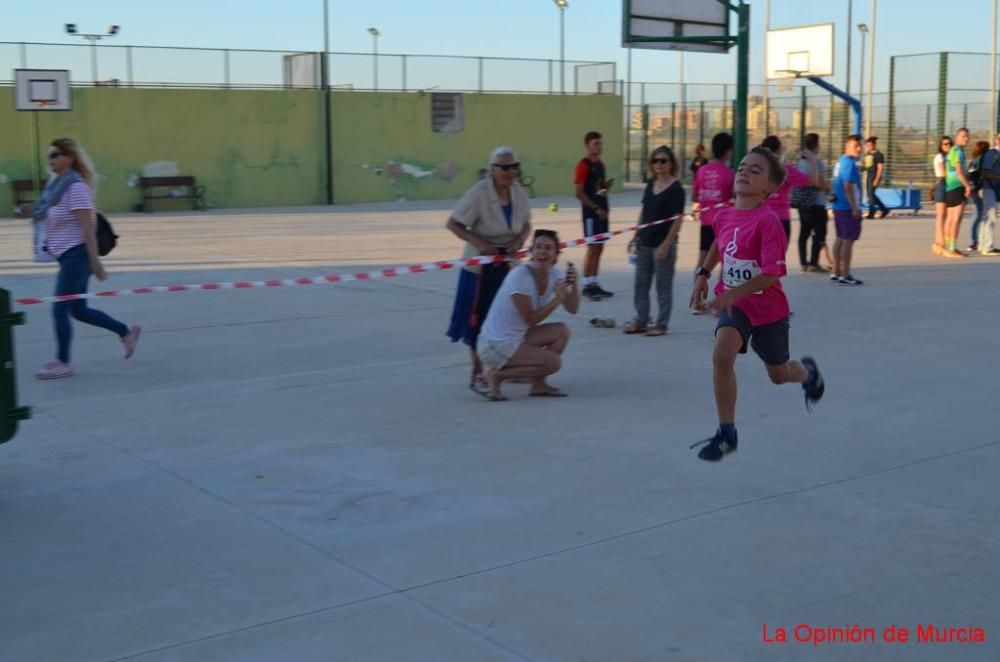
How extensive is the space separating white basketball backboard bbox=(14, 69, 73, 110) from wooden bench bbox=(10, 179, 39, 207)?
2.47 metres

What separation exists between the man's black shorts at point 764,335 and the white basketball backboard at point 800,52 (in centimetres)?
2532

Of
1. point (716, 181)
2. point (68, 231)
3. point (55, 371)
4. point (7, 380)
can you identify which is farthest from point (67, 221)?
point (716, 181)

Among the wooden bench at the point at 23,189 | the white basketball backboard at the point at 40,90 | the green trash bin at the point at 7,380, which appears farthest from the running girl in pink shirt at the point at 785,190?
the wooden bench at the point at 23,189

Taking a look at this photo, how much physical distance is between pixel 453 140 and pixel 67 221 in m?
27.6

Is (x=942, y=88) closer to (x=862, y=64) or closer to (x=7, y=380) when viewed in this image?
(x=862, y=64)

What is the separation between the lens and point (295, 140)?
32.5 meters

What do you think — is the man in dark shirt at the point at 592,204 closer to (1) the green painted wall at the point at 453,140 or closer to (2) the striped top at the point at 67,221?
(2) the striped top at the point at 67,221

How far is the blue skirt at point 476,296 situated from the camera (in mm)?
7883

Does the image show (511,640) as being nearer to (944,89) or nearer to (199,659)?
(199,659)

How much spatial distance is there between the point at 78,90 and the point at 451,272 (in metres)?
18.5

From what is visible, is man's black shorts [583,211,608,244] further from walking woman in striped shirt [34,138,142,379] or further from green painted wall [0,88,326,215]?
green painted wall [0,88,326,215]

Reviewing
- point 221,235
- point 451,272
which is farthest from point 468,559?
point 221,235

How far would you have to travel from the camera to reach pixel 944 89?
3095 centimetres

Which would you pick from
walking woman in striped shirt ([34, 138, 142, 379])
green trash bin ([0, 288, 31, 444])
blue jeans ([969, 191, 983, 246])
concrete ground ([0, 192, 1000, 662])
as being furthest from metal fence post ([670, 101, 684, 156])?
green trash bin ([0, 288, 31, 444])
